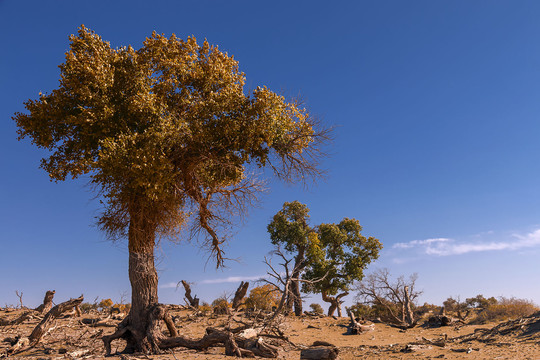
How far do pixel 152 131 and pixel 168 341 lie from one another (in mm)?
7380

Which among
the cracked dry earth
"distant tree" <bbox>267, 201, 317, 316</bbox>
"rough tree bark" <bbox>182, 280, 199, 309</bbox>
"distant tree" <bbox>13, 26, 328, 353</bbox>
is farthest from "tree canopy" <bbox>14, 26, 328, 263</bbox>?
"distant tree" <bbox>267, 201, 317, 316</bbox>

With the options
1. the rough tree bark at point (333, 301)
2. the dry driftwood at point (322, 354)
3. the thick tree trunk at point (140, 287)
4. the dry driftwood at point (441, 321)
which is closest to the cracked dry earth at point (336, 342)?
the dry driftwood at point (322, 354)

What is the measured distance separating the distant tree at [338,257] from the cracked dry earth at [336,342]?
26.6 feet

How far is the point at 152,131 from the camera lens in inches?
513

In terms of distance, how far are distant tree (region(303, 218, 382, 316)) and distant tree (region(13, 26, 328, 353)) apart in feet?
56.5

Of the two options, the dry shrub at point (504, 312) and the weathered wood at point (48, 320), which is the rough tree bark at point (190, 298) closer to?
the weathered wood at point (48, 320)

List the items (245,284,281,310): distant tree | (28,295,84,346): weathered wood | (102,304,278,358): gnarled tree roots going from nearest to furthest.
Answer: (102,304,278,358): gnarled tree roots < (28,295,84,346): weathered wood < (245,284,281,310): distant tree

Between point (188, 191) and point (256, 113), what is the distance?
4.36 meters

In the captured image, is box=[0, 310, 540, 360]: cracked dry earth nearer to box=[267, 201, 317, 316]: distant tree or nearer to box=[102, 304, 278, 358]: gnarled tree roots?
box=[102, 304, 278, 358]: gnarled tree roots

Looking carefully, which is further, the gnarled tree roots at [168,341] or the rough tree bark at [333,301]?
the rough tree bark at [333,301]

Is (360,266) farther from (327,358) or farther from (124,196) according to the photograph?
(124,196)

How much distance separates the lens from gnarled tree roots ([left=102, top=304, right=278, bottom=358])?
1242 centimetres

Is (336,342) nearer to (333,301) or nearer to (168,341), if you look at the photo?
(168,341)

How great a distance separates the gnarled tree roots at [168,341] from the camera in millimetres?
12422
